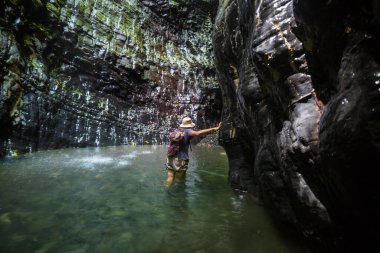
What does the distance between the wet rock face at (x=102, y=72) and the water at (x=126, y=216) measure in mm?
5789

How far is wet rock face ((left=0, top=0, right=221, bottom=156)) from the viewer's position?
42.1 feet

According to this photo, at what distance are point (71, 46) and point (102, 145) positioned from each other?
6.10 meters

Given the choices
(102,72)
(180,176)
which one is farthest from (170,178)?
(102,72)

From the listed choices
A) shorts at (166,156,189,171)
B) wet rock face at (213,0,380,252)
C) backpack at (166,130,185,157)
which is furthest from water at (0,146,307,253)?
backpack at (166,130,185,157)

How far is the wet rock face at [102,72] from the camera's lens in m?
12.8

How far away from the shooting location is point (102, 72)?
1877 cm

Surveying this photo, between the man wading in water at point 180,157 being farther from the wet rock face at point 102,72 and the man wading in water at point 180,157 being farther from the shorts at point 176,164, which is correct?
the wet rock face at point 102,72

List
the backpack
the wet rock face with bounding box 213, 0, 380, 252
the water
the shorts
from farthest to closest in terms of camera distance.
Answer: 1. the shorts
2. the backpack
3. the water
4. the wet rock face with bounding box 213, 0, 380, 252

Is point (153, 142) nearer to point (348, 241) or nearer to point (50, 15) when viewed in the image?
point (50, 15)

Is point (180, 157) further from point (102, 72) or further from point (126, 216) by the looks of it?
point (102, 72)

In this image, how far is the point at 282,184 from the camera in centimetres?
417

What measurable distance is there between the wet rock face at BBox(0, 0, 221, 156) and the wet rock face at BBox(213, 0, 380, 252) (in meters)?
10.9

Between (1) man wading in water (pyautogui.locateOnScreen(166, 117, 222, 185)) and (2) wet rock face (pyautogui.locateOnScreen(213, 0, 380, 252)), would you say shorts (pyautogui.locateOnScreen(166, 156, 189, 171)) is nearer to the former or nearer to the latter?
(1) man wading in water (pyautogui.locateOnScreen(166, 117, 222, 185))

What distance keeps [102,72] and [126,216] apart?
50.1 ft
